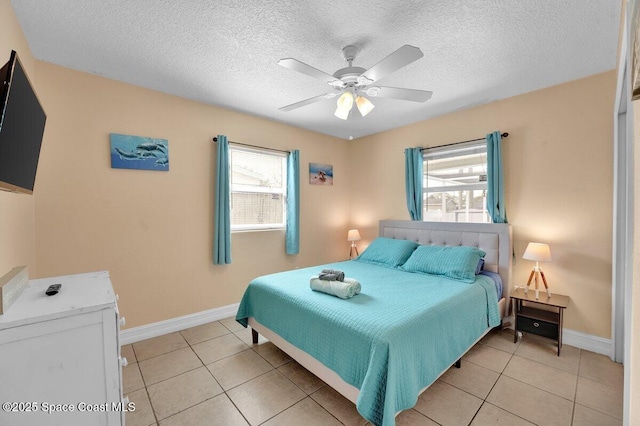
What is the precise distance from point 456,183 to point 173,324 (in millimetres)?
3843

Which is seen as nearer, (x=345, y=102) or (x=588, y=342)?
(x=345, y=102)

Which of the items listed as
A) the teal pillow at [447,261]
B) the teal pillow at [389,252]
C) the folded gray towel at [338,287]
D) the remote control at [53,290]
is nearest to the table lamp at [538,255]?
the teal pillow at [447,261]

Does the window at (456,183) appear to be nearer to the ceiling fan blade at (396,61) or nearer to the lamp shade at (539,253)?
the lamp shade at (539,253)

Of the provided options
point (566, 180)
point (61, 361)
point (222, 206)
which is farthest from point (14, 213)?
point (566, 180)

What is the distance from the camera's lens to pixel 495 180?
10.0ft

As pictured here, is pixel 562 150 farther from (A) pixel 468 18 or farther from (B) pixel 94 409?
(B) pixel 94 409

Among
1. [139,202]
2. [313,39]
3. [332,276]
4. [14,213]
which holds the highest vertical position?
[313,39]

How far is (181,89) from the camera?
9.34ft

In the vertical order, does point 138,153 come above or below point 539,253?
above

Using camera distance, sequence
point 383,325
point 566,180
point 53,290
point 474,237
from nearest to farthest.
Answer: point 53,290
point 383,325
point 566,180
point 474,237

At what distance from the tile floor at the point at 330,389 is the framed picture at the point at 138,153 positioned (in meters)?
1.82

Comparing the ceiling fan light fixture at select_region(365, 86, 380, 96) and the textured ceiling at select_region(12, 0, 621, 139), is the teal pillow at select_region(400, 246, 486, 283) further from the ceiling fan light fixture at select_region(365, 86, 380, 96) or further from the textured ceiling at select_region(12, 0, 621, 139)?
the ceiling fan light fixture at select_region(365, 86, 380, 96)

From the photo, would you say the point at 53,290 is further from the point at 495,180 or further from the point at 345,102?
the point at 495,180

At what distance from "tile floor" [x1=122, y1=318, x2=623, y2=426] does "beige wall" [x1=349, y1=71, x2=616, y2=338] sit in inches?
25.9
